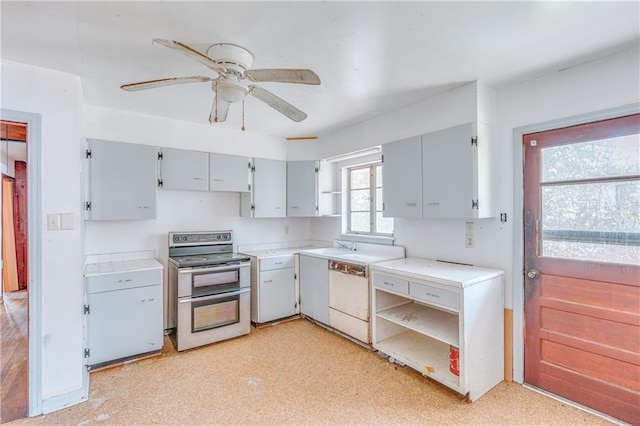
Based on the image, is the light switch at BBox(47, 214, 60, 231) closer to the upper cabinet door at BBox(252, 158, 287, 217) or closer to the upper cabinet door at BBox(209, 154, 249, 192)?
the upper cabinet door at BBox(209, 154, 249, 192)

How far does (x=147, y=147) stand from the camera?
10.1 ft

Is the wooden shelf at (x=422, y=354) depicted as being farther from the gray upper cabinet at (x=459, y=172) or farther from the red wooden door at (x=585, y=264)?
the gray upper cabinet at (x=459, y=172)

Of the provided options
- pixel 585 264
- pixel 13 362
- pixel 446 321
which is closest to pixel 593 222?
pixel 585 264

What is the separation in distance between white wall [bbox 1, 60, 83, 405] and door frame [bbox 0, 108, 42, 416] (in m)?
0.02

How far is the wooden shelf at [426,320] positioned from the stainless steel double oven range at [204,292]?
153 centimetres

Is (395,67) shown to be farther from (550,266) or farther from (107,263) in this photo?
(107,263)

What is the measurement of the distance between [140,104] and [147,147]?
0.42m

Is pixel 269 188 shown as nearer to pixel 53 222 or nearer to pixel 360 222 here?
pixel 360 222

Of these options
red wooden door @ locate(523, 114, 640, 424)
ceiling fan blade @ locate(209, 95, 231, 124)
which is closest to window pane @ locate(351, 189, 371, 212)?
red wooden door @ locate(523, 114, 640, 424)

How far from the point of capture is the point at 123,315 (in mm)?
2721

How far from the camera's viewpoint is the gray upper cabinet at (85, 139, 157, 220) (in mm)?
2807

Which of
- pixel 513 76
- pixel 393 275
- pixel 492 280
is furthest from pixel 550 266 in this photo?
pixel 513 76

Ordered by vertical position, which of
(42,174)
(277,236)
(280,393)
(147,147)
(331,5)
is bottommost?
(280,393)

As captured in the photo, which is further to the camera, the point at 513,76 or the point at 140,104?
the point at 140,104
